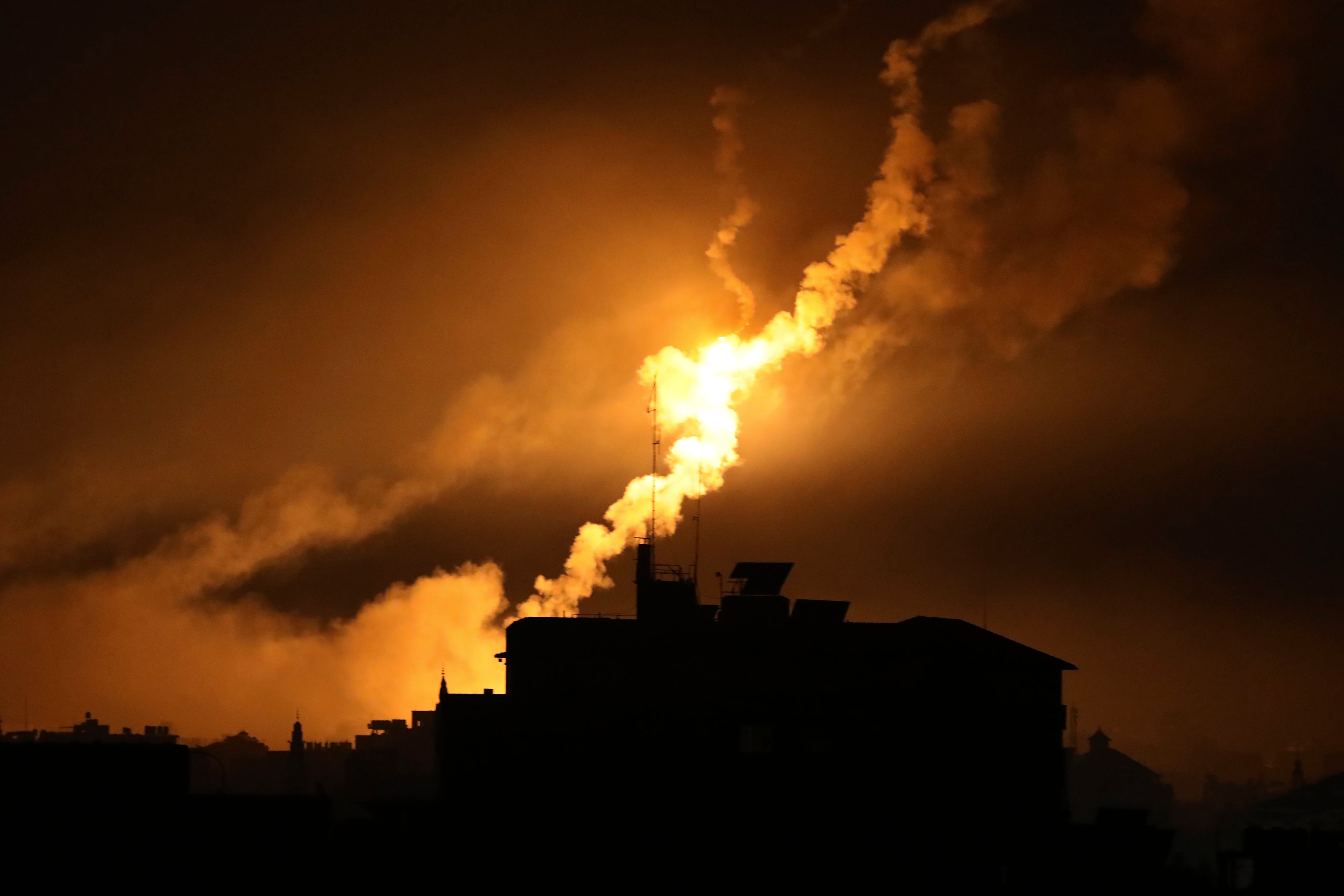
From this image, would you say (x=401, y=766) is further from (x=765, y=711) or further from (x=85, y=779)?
(x=85, y=779)

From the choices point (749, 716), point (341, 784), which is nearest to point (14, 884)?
point (749, 716)

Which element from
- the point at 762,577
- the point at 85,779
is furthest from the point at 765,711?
the point at 85,779

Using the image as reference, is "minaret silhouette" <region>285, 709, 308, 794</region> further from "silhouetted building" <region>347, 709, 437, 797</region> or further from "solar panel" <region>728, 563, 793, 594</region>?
"solar panel" <region>728, 563, 793, 594</region>

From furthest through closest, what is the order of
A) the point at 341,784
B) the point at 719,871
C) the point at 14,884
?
the point at 341,784 → the point at 719,871 → the point at 14,884

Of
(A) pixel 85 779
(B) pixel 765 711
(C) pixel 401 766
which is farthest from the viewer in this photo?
(C) pixel 401 766

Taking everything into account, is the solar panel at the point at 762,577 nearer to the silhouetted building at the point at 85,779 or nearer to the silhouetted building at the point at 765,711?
the silhouetted building at the point at 765,711

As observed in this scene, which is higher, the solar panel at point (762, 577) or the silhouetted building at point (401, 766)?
the solar panel at point (762, 577)

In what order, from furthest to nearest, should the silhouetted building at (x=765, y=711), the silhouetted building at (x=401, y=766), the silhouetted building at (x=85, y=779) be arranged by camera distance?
the silhouetted building at (x=401, y=766)
the silhouetted building at (x=765, y=711)
the silhouetted building at (x=85, y=779)

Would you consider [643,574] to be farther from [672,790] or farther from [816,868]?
[816,868]

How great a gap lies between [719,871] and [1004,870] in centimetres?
1092

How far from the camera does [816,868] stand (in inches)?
2894

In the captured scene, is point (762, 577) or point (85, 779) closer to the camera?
point (85, 779)

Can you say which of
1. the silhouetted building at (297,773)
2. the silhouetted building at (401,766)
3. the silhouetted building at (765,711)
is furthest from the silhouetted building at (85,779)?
the silhouetted building at (297,773)

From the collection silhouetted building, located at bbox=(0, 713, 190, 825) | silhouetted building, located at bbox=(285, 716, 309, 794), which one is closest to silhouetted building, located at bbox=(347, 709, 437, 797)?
silhouetted building, located at bbox=(285, 716, 309, 794)
